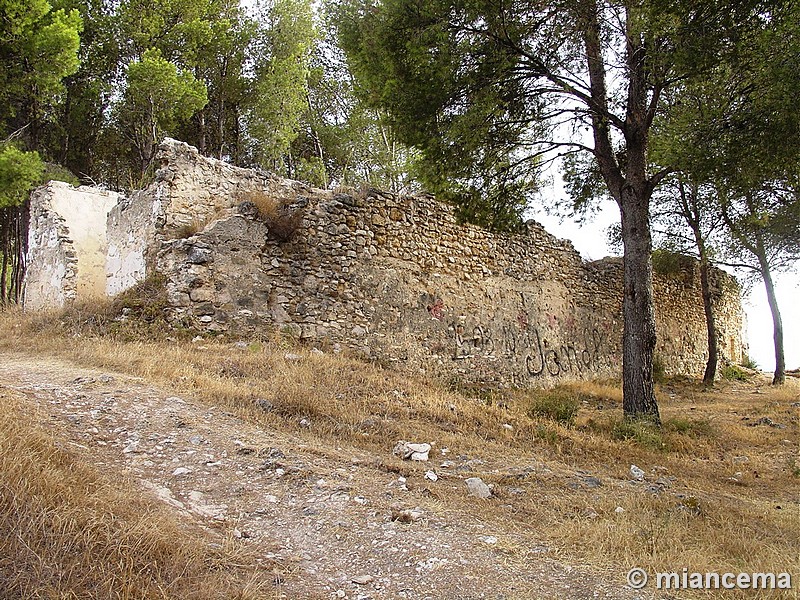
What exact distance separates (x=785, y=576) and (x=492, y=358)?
27.5ft

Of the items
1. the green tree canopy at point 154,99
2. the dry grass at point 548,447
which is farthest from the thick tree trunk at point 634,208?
the green tree canopy at point 154,99

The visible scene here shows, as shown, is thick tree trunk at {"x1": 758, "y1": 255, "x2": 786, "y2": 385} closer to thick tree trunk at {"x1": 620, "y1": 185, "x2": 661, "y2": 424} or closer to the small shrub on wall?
thick tree trunk at {"x1": 620, "y1": 185, "x2": 661, "y2": 424}

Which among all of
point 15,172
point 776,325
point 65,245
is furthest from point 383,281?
point 776,325

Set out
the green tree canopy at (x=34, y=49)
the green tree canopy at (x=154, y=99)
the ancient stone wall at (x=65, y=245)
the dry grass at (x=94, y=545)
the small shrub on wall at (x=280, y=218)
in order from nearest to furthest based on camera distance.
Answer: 1. the dry grass at (x=94, y=545)
2. the small shrub on wall at (x=280, y=218)
3. the ancient stone wall at (x=65, y=245)
4. the green tree canopy at (x=34, y=49)
5. the green tree canopy at (x=154, y=99)

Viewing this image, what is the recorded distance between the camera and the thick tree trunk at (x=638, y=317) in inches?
306

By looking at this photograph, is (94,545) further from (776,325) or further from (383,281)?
(776,325)

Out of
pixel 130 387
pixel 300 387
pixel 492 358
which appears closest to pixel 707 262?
pixel 492 358

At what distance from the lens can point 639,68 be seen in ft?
26.2

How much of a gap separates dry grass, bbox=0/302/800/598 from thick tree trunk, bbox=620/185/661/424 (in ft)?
1.41

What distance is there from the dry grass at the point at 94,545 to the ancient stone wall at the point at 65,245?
9.94 m

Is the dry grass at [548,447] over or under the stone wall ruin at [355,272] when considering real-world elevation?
under

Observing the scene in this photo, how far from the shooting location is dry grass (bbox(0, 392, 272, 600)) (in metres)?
2.34

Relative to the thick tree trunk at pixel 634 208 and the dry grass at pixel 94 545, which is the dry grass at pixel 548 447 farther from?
the dry grass at pixel 94 545

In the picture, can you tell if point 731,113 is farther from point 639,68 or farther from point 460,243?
point 460,243
